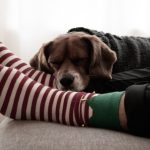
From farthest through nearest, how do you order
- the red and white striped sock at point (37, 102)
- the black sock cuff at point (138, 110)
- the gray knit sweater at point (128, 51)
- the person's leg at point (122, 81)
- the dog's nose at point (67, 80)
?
1. the gray knit sweater at point (128, 51)
2. the dog's nose at point (67, 80)
3. the person's leg at point (122, 81)
4. the red and white striped sock at point (37, 102)
5. the black sock cuff at point (138, 110)

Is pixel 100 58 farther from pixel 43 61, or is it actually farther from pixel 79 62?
pixel 43 61

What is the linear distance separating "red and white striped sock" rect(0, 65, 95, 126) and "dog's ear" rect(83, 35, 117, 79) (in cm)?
38

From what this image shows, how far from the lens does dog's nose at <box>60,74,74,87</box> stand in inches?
47.2

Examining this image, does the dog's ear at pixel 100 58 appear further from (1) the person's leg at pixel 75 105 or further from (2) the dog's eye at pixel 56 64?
(1) the person's leg at pixel 75 105

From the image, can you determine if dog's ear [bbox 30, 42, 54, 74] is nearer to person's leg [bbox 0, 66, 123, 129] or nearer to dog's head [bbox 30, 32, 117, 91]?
dog's head [bbox 30, 32, 117, 91]

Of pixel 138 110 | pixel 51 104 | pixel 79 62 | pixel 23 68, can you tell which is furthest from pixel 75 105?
pixel 79 62

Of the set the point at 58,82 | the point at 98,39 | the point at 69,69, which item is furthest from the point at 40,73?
the point at 98,39

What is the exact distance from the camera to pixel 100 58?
1.28 metres

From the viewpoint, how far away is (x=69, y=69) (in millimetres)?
1294

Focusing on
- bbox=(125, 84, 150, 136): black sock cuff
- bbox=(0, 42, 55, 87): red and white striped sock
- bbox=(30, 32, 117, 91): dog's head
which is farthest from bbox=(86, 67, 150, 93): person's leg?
bbox=(125, 84, 150, 136): black sock cuff

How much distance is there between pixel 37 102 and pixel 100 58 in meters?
0.47

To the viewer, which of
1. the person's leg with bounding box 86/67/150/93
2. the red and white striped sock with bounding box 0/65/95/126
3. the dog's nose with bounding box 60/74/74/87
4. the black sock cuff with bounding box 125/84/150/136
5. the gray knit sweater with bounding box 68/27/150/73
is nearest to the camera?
the black sock cuff with bounding box 125/84/150/136

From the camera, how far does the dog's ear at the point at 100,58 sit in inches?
49.3

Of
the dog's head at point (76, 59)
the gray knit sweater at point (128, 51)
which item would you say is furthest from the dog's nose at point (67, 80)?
the gray knit sweater at point (128, 51)
